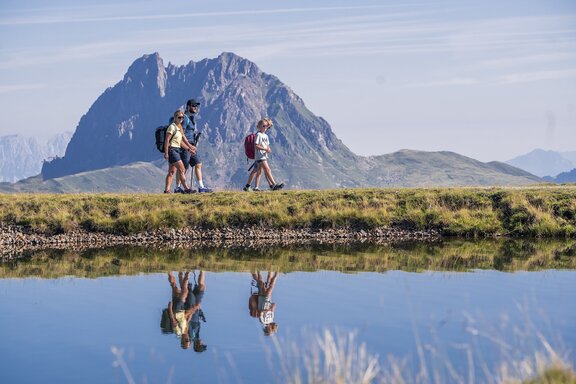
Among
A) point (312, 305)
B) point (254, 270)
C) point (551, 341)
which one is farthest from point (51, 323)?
point (551, 341)

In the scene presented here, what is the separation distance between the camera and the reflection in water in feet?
62.3

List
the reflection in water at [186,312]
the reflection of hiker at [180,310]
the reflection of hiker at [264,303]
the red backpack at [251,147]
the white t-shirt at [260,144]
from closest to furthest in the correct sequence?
the reflection in water at [186,312] < the reflection of hiker at [180,310] < the reflection of hiker at [264,303] < the white t-shirt at [260,144] < the red backpack at [251,147]

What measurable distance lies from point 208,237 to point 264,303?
51.3ft

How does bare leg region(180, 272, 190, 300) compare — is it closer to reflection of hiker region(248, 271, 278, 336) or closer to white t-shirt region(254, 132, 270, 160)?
reflection of hiker region(248, 271, 278, 336)

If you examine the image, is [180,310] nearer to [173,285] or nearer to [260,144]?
[173,285]

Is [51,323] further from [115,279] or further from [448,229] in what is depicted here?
[448,229]

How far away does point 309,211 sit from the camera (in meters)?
39.5

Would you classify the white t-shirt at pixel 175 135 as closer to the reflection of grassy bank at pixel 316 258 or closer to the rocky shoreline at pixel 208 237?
the rocky shoreline at pixel 208 237

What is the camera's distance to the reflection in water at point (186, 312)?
1900cm

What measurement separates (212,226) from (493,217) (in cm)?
1327

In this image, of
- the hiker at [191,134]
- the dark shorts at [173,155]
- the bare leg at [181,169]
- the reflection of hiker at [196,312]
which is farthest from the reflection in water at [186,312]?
the hiker at [191,134]

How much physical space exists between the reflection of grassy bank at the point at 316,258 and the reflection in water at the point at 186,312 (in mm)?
2607

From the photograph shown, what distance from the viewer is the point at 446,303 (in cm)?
2161

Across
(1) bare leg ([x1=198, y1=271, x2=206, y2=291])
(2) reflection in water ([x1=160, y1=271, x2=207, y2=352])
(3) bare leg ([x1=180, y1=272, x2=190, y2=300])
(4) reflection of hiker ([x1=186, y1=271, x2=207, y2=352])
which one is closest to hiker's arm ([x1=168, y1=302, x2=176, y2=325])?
(2) reflection in water ([x1=160, y1=271, x2=207, y2=352])
